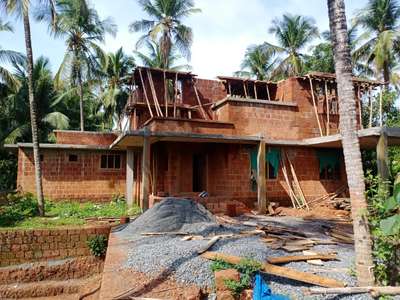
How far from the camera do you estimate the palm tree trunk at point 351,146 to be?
183 inches

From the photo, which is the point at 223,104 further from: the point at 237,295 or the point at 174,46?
the point at 237,295

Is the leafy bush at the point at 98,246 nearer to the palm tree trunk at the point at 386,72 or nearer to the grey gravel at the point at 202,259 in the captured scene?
the grey gravel at the point at 202,259

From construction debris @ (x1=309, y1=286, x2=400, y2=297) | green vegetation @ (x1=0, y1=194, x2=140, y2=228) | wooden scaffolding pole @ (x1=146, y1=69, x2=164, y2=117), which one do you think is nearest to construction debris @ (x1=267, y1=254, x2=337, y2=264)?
construction debris @ (x1=309, y1=286, x2=400, y2=297)

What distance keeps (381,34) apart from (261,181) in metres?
14.7

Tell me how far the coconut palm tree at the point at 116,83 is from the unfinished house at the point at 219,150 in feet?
27.7

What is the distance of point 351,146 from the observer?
4.78m

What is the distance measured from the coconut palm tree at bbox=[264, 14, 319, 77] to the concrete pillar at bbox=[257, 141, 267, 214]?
49.4 feet

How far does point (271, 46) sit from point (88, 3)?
14.3 metres

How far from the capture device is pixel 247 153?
13266 mm

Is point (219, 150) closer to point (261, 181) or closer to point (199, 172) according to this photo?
point (199, 172)

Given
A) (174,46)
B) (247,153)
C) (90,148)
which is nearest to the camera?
(247,153)

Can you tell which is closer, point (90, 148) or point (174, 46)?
point (90, 148)

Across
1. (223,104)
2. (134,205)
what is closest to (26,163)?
(134,205)

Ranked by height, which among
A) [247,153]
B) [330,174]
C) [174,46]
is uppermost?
[174,46]
